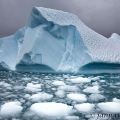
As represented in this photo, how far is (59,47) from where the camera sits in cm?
465

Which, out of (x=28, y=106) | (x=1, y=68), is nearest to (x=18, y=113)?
(x=28, y=106)

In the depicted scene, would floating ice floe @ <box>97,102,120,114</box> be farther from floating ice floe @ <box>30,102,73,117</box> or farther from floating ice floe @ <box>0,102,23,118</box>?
floating ice floe @ <box>0,102,23,118</box>

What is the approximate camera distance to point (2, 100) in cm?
Result: 151

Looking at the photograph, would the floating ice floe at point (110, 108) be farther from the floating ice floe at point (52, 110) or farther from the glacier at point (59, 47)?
the glacier at point (59, 47)

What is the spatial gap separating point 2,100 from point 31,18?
4.17m

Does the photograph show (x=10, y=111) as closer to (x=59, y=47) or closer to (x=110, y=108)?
(x=110, y=108)

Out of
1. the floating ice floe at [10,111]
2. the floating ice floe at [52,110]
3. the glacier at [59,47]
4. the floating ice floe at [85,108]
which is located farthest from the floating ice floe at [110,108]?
the glacier at [59,47]

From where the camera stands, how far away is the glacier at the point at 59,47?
14.0ft

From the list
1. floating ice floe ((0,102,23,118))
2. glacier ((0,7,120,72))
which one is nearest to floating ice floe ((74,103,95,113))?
floating ice floe ((0,102,23,118))

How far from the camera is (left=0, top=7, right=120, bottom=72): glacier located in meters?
4.26

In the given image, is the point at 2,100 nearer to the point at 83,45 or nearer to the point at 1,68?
the point at 83,45

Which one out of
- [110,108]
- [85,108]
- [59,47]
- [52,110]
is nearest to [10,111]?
[52,110]

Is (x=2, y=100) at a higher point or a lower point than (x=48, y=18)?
lower

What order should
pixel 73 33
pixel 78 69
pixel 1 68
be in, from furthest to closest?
pixel 1 68, pixel 73 33, pixel 78 69
